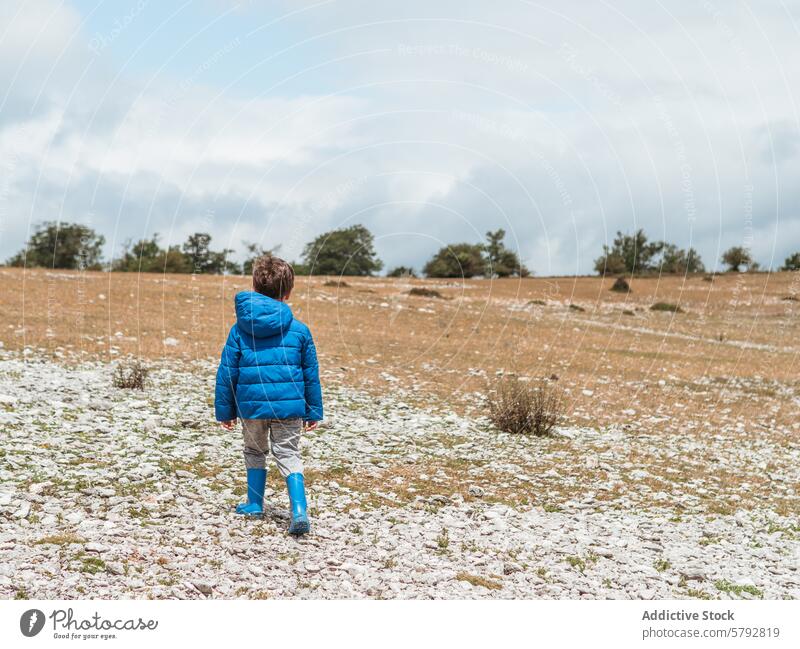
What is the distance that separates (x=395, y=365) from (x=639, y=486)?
10294 mm

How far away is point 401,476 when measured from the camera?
9.92 meters

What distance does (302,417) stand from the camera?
7.54 m

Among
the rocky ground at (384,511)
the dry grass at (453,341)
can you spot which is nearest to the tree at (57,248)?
the dry grass at (453,341)

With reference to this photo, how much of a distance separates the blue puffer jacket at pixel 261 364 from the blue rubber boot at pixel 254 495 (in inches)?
28.6

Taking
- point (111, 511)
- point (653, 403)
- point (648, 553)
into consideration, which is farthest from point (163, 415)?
point (653, 403)

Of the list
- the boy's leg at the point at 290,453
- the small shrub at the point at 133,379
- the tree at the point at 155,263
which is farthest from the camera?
the tree at the point at 155,263

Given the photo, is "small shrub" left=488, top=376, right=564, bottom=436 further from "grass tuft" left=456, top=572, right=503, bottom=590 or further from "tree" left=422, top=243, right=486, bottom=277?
"tree" left=422, top=243, right=486, bottom=277

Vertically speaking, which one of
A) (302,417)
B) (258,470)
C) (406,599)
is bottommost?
(406,599)

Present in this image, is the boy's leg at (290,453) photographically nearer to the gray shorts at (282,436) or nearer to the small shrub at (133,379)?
the gray shorts at (282,436)

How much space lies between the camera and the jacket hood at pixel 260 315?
7.21 m

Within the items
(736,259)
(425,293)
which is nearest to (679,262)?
(736,259)

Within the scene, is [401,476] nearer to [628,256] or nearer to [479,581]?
[479,581]
